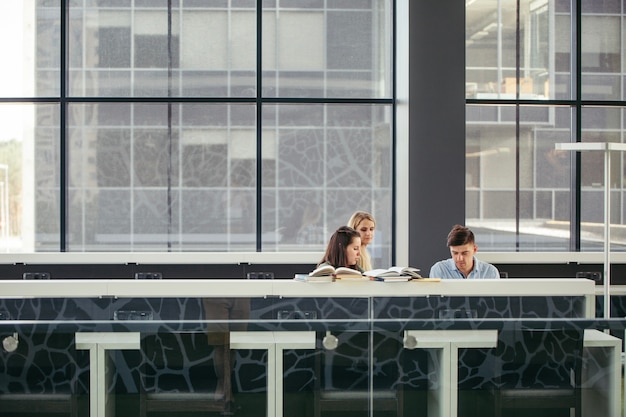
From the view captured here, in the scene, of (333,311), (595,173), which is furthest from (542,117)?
(333,311)

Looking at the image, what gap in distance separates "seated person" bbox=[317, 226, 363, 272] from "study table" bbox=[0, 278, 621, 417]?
0.53 metres

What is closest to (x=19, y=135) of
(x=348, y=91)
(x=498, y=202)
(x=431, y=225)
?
(x=348, y=91)

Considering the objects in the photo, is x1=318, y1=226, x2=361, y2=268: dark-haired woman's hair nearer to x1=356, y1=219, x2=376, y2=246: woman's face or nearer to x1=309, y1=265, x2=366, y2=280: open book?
x1=309, y1=265, x2=366, y2=280: open book

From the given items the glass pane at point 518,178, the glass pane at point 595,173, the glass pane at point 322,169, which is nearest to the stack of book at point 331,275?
the glass pane at point 322,169

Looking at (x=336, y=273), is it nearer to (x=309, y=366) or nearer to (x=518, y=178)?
(x=309, y=366)

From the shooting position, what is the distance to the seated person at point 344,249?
595 cm

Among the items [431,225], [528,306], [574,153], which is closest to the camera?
[528,306]

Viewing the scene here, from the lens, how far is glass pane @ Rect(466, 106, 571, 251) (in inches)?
326

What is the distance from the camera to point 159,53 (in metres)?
8.20

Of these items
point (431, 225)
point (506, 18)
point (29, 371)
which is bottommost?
point (29, 371)

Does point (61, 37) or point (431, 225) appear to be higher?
point (61, 37)

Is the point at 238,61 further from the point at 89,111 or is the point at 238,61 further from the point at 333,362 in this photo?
the point at 333,362

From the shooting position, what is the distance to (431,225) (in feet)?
25.7

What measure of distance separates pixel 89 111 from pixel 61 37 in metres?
0.75
